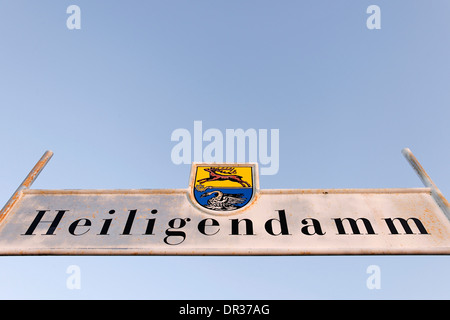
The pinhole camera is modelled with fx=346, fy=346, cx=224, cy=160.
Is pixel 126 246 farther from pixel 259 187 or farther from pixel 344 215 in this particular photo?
pixel 344 215

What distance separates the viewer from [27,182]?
13.5ft

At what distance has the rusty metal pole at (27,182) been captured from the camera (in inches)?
148

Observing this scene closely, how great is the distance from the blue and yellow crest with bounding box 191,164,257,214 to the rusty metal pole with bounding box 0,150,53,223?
1911 mm

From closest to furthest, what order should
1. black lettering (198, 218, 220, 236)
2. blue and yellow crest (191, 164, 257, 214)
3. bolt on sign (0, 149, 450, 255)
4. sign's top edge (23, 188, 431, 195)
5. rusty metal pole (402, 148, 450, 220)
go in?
bolt on sign (0, 149, 450, 255) < black lettering (198, 218, 220, 236) < rusty metal pole (402, 148, 450, 220) < blue and yellow crest (191, 164, 257, 214) < sign's top edge (23, 188, 431, 195)

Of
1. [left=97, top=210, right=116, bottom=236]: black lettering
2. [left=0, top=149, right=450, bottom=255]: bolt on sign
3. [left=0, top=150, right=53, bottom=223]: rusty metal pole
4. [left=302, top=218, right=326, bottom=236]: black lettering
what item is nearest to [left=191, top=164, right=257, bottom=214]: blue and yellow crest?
[left=0, top=149, right=450, bottom=255]: bolt on sign

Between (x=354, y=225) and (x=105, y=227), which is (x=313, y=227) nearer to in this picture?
(x=354, y=225)

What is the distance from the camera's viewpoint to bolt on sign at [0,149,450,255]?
10.9 feet

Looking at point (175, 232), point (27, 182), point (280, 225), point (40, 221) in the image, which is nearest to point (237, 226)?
point (280, 225)

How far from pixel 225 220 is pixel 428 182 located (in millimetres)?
2399

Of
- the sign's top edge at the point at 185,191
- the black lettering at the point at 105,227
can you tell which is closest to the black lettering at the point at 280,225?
the sign's top edge at the point at 185,191

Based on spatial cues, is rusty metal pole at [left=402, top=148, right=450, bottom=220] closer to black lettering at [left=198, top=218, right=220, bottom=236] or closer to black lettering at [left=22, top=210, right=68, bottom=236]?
black lettering at [left=198, top=218, right=220, bottom=236]

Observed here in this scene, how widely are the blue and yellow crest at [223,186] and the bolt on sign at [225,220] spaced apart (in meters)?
0.01
